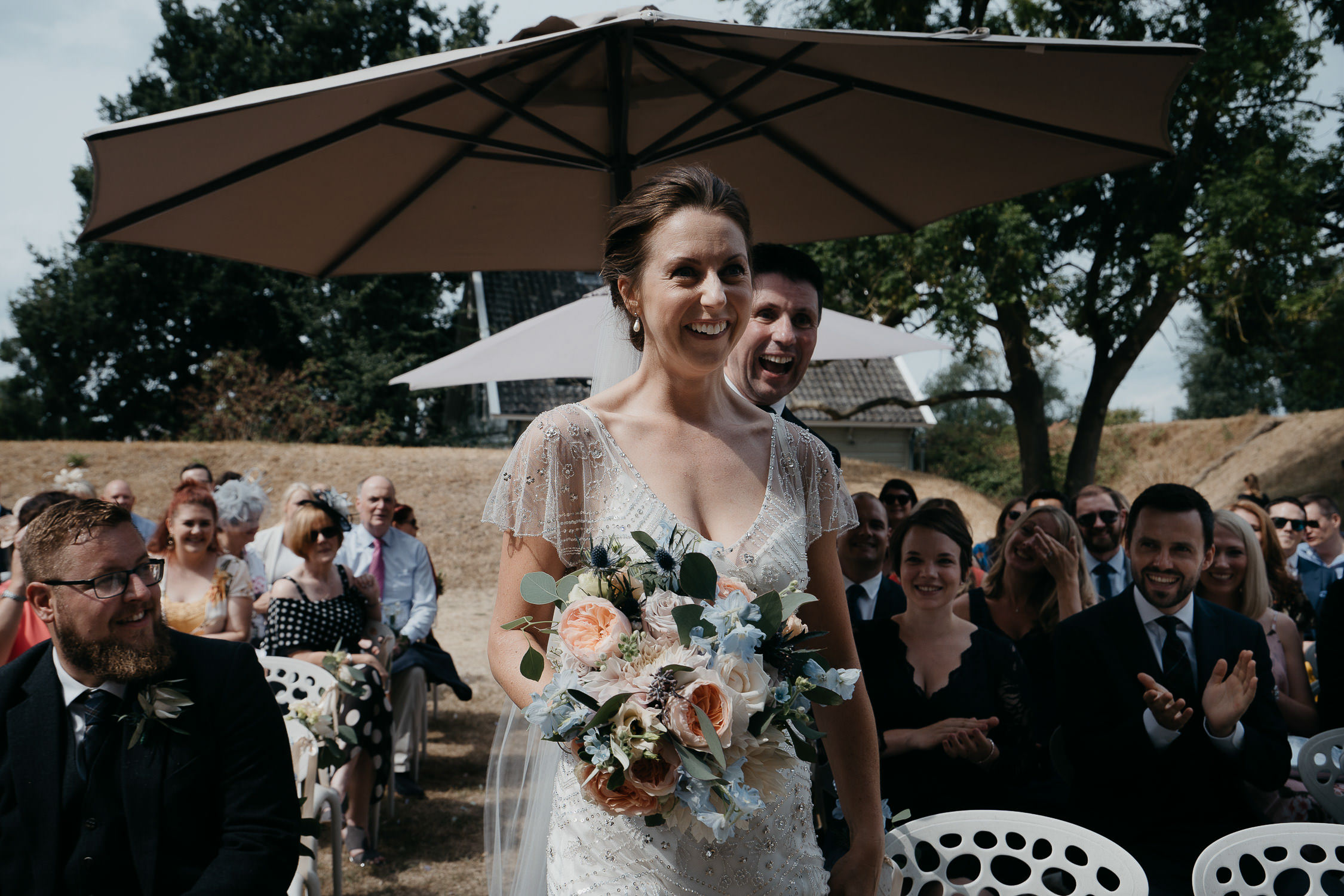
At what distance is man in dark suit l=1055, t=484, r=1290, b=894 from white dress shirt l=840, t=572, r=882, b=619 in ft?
3.79

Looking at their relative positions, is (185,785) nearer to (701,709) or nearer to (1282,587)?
(701,709)

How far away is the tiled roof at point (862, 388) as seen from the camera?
83.7 ft

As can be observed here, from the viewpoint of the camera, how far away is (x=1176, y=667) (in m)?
3.36

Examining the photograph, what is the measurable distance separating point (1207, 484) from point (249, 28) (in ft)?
100.0

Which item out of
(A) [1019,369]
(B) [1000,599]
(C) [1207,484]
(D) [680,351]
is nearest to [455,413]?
(A) [1019,369]

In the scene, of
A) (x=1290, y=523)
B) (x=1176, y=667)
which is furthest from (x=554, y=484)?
(x=1290, y=523)

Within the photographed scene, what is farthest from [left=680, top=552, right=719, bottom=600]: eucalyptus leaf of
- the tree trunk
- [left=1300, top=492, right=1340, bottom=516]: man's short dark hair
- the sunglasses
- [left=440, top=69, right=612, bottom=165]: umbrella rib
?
the tree trunk

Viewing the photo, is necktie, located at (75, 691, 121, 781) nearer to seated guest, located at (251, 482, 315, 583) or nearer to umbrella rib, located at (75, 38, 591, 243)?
umbrella rib, located at (75, 38, 591, 243)

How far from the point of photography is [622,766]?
1.44 meters

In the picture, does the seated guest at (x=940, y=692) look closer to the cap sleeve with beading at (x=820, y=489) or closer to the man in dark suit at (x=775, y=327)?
the man in dark suit at (x=775, y=327)

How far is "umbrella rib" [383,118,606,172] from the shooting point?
3471 millimetres

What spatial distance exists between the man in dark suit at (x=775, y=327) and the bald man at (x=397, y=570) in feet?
14.6

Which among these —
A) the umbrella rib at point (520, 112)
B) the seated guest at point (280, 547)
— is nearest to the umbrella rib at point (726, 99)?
the umbrella rib at point (520, 112)

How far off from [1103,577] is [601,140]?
4.23m
